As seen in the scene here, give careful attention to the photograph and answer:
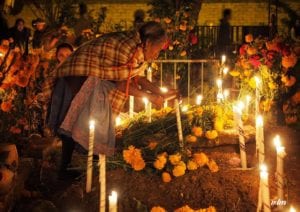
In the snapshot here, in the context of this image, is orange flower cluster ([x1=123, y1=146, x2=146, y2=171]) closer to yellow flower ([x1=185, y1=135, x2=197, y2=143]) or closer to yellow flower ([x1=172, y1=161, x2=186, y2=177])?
yellow flower ([x1=172, y1=161, x2=186, y2=177])

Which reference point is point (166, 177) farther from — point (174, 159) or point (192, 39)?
point (192, 39)

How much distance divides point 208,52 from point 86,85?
626 centimetres

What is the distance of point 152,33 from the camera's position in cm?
441

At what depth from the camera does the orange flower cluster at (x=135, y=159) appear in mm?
4524

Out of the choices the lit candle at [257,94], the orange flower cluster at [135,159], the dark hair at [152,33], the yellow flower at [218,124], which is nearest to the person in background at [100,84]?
the dark hair at [152,33]

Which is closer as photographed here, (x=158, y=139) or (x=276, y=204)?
(x=276, y=204)

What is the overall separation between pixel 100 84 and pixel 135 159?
822 millimetres

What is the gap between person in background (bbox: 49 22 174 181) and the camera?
4414mm

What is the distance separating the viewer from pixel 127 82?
459 cm

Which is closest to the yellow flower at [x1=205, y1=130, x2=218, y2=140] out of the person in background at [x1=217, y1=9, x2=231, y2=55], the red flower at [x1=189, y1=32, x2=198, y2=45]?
the red flower at [x1=189, y1=32, x2=198, y2=45]

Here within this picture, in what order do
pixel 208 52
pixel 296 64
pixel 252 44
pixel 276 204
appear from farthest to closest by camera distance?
pixel 208 52, pixel 252 44, pixel 296 64, pixel 276 204

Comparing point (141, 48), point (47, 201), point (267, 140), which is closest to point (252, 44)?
point (267, 140)

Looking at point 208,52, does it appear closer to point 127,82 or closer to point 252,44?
point 252,44

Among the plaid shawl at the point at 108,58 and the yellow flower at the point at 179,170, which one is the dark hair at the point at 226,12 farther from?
the yellow flower at the point at 179,170
